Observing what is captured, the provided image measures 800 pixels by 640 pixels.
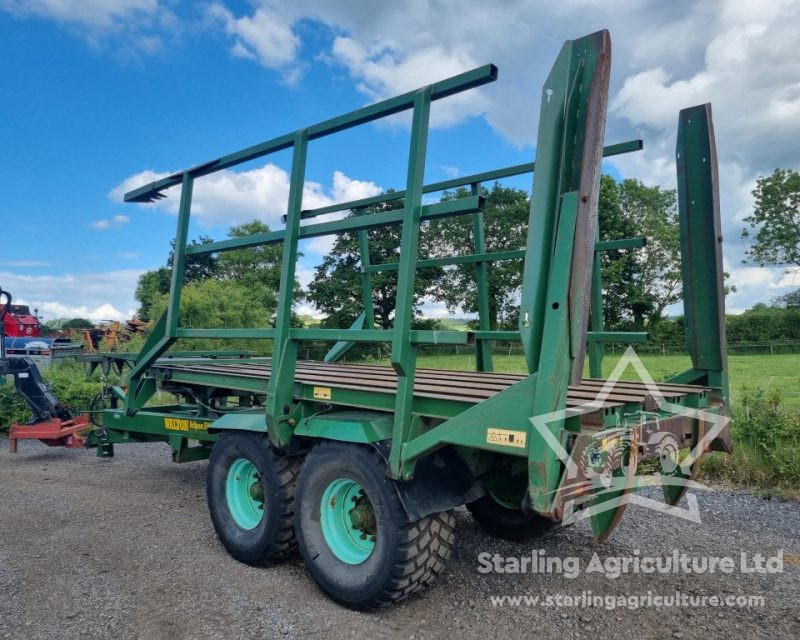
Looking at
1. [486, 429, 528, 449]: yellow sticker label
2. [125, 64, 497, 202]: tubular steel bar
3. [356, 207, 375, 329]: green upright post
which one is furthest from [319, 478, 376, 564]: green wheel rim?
[356, 207, 375, 329]: green upright post

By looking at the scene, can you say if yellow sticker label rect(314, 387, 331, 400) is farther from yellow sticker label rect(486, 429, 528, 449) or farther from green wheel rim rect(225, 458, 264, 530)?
yellow sticker label rect(486, 429, 528, 449)

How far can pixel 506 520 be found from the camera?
4.52 m

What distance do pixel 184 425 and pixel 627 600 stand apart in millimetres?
3667

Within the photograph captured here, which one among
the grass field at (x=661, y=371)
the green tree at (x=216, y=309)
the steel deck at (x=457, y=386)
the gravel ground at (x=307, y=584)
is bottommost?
the gravel ground at (x=307, y=584)

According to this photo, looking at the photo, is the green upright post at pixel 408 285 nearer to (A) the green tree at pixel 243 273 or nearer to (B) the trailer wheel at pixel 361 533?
(B) the trailer wheel at pixel 361 533

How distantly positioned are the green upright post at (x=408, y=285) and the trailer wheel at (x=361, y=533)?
0.84 ft

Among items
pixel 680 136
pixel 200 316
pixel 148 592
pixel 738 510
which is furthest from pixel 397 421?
pixel 200 316

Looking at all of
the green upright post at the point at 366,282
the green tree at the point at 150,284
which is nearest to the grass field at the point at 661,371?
the green upright post at the point at 366,282

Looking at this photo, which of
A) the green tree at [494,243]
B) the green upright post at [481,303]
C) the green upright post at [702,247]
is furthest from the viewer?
the green tree at [494,243]

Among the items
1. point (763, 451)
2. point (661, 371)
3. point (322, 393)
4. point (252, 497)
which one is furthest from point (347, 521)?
point (661, 371)

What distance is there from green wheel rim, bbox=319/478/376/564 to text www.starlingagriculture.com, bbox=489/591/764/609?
0.86 metres

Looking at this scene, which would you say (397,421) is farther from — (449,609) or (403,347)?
(449,609)

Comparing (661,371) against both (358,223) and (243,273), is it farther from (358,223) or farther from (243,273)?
(243,273)

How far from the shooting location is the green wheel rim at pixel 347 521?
3.51 metres
